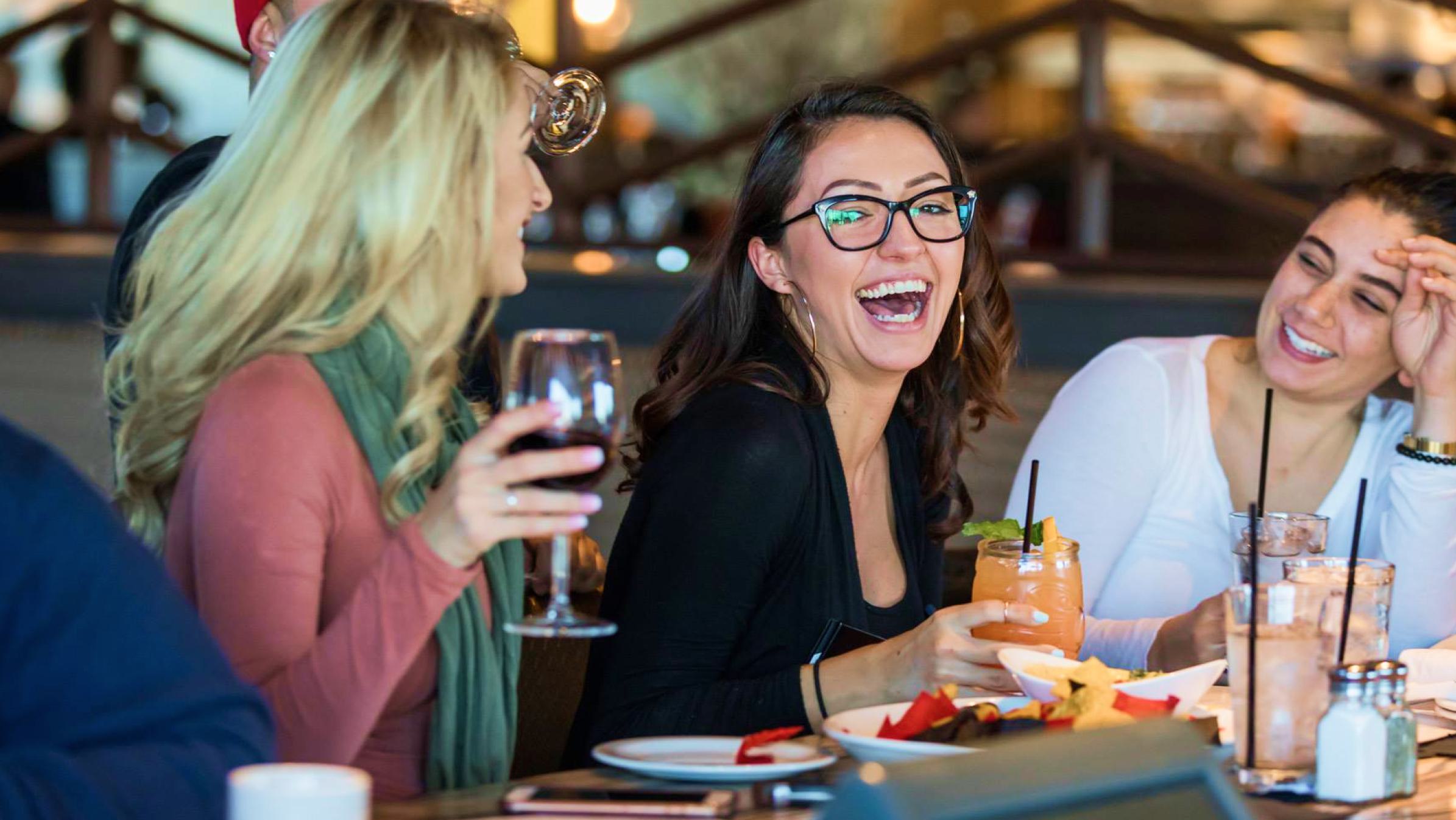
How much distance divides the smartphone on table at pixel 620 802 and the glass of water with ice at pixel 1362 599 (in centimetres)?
60

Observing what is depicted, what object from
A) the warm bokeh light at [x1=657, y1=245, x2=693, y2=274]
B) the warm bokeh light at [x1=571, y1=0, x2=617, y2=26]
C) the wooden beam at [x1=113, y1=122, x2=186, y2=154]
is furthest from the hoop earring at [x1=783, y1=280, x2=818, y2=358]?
the wooden beam at [x1=113, y1=122, x2=186, y2=154]

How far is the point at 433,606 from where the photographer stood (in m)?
1.45

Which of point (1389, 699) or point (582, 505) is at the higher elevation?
point (582, 505)

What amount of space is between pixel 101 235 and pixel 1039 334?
3.00 meters

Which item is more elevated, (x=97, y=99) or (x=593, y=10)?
(x=593, y=10)

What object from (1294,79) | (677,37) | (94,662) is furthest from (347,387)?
(1294,79)

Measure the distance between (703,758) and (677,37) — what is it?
12.6 ft

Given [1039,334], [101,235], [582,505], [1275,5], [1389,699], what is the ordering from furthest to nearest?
[1275,5] → [101,235] → [1039,334] → [1389,699] → [582,505]

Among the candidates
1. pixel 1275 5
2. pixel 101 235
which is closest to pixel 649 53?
pixel 101 235

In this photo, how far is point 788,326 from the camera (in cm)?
234

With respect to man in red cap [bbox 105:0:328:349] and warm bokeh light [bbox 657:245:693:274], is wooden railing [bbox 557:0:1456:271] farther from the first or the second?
man in red cap [bbox 105:0:328:349]

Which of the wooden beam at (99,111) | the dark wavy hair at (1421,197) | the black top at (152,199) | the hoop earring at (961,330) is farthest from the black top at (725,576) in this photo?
the wooden beam at (99,111)

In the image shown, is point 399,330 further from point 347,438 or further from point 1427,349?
point 1427,349

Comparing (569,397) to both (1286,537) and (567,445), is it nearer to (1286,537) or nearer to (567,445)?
(567,445)
